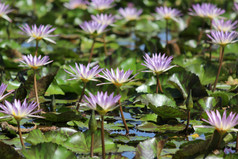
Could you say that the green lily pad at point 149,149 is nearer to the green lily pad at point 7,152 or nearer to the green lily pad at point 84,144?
the green lily pad at point 84,144

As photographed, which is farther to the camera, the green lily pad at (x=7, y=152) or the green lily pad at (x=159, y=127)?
the green lily pad at (x=159, y=127)

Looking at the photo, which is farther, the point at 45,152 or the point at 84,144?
the point at 84,144

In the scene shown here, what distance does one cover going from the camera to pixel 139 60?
3367 mm

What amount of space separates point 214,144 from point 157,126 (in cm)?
60

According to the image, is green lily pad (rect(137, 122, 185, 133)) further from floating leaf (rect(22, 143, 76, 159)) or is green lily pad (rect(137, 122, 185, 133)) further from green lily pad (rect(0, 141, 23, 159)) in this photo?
green lily pad (rect(0, 141, 23, 159))

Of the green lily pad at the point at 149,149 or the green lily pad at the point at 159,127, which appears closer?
the green lily pad at the point at 149,149

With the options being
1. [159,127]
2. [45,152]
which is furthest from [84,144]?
[159,127]

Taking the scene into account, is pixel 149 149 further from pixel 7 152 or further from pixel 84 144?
pixel 7 152

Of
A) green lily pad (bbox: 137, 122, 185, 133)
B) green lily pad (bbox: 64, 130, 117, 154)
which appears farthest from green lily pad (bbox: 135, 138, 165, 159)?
green lily pad (bbox: 137, 122, 185, 133)

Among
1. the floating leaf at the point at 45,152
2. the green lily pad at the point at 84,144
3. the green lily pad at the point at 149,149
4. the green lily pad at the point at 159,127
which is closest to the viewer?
the floating leaf at the point at 45,152

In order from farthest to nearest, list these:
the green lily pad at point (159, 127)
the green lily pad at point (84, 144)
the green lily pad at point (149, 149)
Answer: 1. the green lily pad at point (159, 127)
2. the green lily pad at point (84, 144)
3. the green lily pad at point (149, 149)

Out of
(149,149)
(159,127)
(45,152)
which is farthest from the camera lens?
(159,127)

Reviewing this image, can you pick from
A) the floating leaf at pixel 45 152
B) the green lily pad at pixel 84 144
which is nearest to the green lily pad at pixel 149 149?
the green lily pad at pixel 84 144

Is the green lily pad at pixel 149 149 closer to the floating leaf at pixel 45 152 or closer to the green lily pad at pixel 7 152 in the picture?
the floating leaf at pixel 45 152
